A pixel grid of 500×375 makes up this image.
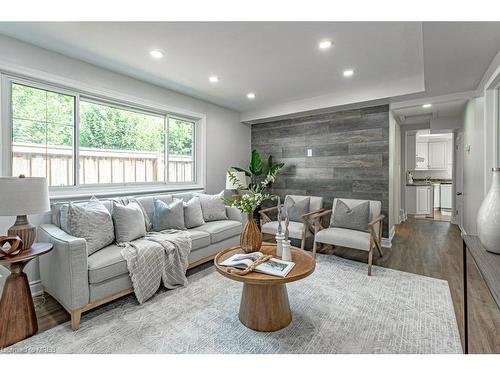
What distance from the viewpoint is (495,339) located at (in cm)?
176

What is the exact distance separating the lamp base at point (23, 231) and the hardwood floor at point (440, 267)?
2.14ft

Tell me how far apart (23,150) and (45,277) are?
51.7 inches

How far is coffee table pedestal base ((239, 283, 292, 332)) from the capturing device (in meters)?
1.85

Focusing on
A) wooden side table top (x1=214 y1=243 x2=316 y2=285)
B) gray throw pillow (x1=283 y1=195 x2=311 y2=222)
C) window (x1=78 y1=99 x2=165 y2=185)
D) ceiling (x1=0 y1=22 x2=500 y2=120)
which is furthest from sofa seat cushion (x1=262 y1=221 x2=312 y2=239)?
ceiling (x1=0 y1=22 x2=500 y2=120)

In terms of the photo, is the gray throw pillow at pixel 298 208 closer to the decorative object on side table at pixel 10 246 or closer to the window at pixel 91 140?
the window at pixel 91 140

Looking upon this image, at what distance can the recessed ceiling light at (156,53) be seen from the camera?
2600 millimetres

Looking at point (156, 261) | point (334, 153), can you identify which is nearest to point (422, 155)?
point (334, 153)

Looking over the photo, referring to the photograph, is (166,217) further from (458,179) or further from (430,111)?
(458,179)

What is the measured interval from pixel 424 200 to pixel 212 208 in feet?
19.5

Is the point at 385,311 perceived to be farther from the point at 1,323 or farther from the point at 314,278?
the point at 1,323

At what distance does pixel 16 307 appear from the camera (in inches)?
70.1

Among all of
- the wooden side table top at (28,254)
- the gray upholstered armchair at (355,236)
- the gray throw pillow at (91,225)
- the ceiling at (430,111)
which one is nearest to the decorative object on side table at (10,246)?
the wooden side table top at (28,254)

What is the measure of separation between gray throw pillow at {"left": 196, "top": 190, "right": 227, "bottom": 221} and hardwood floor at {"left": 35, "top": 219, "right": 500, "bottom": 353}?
763 mm

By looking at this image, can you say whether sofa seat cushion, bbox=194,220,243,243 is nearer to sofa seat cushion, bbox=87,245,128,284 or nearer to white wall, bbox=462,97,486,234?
sofa seat cushion, bbox=87,245,128,284
